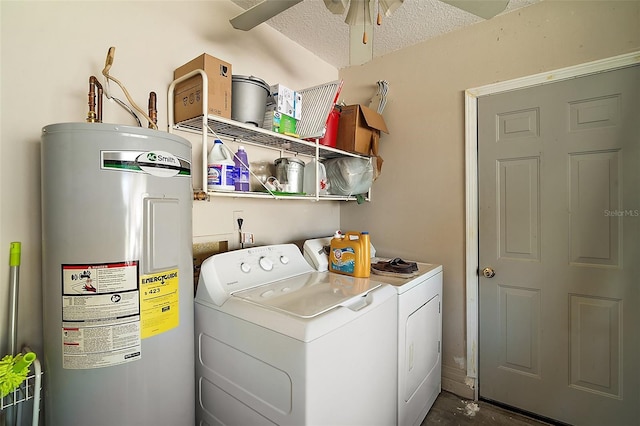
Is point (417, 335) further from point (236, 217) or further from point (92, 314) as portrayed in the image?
point (92, 314)

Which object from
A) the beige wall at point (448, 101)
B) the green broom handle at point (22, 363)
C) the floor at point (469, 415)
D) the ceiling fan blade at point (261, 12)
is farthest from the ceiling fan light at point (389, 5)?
the floor at point (469, 415)

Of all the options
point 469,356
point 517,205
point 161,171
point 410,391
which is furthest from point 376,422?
point 517,205

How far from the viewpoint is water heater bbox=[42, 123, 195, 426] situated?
0.95 meters

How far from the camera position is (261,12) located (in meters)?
1.27

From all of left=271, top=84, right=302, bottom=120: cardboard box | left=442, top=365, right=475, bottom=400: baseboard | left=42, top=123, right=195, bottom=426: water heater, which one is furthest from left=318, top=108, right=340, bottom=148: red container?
left=442, top=365, right=475, bottom=400: baseboard

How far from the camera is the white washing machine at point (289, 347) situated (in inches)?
39.5

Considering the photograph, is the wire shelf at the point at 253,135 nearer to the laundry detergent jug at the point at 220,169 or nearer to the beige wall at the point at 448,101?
the laundry detergent jug at the point at 220,169

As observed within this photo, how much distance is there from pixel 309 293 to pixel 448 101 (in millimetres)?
1699

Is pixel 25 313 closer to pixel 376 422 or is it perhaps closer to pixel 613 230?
pixel 376 422

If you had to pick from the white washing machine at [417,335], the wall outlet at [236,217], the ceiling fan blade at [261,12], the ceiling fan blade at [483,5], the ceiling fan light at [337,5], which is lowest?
the white washing machine at [417,335]

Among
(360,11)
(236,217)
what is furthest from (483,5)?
(236,217)

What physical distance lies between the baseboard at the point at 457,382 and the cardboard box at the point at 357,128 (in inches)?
66.9

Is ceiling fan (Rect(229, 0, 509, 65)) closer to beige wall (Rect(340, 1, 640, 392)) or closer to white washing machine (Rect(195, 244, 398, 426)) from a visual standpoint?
beige wall (Rect(340, 1, 640, 392))

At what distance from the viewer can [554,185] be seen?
5.74ft
